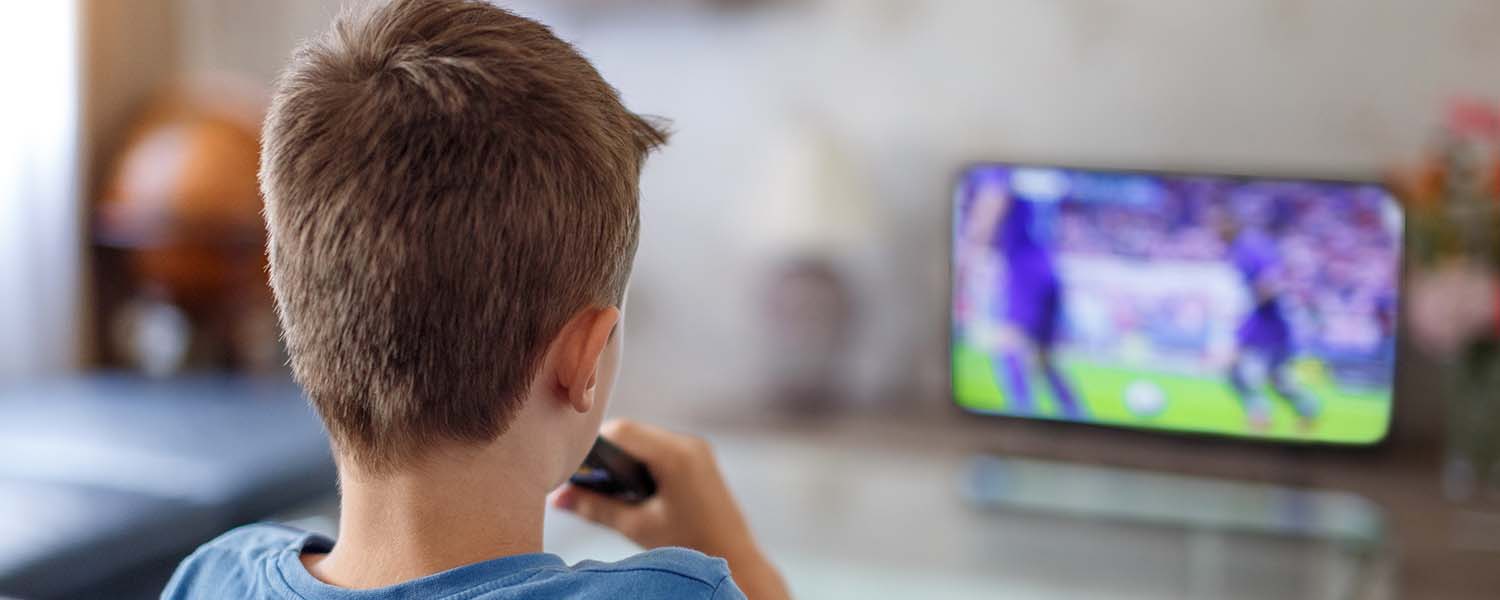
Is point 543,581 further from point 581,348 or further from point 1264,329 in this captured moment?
point 1264,329

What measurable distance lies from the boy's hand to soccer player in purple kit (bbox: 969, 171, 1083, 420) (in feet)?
5.10

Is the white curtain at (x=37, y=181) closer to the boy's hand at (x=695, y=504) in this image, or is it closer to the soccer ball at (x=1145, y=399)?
the soccer ball at (x=1145, y=399)

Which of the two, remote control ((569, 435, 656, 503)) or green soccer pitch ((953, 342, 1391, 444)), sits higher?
remote control ((569, 435, 656, 503))

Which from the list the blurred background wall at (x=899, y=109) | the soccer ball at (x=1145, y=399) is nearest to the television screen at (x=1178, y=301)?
the soccer ball at (x=1145, y=399)

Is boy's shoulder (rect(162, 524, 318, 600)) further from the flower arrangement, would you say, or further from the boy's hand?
the flower arrangement

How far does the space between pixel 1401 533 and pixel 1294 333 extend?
369 mm

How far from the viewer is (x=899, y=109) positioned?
2.90 metres

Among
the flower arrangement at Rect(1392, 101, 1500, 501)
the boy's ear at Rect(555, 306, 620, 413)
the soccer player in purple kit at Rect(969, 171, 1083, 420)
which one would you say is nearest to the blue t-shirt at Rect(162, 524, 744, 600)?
the boy's ear at Rect(555, 306, 620, 413)

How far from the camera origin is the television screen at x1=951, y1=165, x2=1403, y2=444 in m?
2.37

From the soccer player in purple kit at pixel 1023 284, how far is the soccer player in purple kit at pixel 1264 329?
0.30 meters

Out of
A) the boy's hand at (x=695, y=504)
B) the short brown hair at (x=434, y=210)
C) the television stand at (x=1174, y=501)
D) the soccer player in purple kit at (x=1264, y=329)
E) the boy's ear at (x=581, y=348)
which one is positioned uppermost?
the short brown hair at (x=434, y=210)

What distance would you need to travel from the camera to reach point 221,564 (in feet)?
3.00

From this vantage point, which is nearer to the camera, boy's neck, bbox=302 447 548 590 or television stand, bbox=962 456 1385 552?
boy's neck, bbox=302 447 548 590

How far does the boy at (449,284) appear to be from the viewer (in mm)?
784
